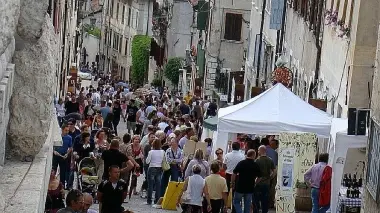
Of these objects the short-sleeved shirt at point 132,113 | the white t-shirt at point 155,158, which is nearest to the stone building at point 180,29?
the short-sleeved shirt at point 132,113

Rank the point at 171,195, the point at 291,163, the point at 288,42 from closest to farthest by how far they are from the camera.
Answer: the point at 291,163 < the point at 171,195 < the point at 288,42

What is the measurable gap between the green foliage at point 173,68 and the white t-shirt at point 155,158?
56.7m

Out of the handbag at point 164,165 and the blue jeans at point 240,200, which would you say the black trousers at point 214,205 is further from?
the handbag at point 164,165

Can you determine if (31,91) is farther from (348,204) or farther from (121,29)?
(121,29)

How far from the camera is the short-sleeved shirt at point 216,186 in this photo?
20016 mm

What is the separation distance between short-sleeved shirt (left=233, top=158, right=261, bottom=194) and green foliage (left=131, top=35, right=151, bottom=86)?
76682mm

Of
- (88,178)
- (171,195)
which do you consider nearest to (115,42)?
(171,195)

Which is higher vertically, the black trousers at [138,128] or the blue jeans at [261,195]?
the black trousers at [138,128]

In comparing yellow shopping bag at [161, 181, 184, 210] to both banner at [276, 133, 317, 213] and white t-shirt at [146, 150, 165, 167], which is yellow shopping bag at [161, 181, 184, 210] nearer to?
white t-shirt at [146, 150, 165, 167]

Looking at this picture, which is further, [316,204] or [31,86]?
[316,204]

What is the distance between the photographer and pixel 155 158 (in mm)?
22734

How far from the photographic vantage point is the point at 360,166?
19016 mm

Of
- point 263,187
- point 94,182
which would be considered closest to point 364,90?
point 263,187

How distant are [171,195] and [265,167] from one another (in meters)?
2.11
